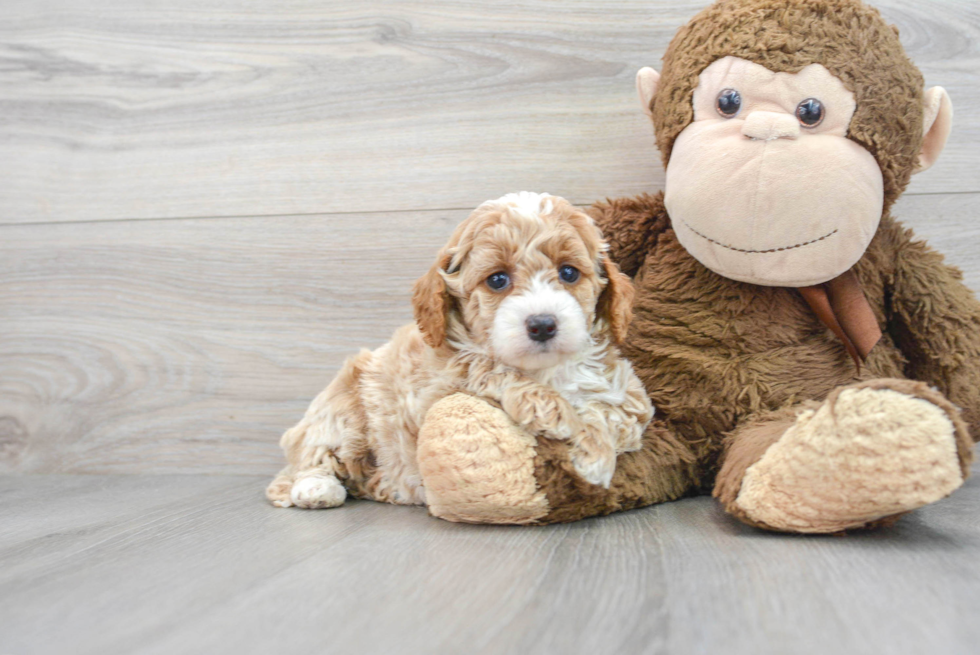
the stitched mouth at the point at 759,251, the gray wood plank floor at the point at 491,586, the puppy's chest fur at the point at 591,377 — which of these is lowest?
the gray wood plank floor at the point at 491,586

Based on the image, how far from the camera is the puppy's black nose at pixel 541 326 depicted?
95 cm

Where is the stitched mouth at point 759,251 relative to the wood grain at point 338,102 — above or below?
below

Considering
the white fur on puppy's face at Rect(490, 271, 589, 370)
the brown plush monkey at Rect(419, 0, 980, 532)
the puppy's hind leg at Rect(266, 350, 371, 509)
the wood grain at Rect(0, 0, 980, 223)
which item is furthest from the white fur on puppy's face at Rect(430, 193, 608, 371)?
the wood grain at Rect(0, 0, 980, 223)

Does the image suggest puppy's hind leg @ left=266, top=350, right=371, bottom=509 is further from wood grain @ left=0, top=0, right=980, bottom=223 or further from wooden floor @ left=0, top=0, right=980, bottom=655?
wood grain @ left=0, top=0, right=980, bottom=223

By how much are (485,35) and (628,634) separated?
1.21 m

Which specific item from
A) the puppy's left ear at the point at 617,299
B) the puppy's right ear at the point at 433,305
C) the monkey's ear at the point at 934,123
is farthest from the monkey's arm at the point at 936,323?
the puppy's right ear at the point at 433,305

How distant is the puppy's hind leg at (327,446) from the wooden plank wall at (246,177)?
31 centimetres

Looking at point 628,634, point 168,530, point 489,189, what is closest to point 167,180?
point 489,189

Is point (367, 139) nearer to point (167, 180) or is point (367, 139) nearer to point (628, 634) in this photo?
point (167, 180)

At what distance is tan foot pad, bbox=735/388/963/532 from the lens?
818 mm

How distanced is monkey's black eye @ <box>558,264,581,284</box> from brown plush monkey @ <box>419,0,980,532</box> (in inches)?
7.9

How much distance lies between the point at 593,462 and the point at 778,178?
1.51 feet

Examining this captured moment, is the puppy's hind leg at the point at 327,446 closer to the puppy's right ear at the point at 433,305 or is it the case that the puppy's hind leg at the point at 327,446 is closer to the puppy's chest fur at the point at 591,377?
the puppy's right ear at the point at 433,305

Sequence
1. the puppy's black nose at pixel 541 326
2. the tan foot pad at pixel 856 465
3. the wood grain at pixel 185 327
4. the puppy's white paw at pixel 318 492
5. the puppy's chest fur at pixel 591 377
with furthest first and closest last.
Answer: the wood grain at pixel 185 327
the puppy's white paw at pixel 318 492
the puppy's chest fur at pixel 591 377
the puppy's black nose at pixel 541 326
the tan foot pad at pixel 856 465
